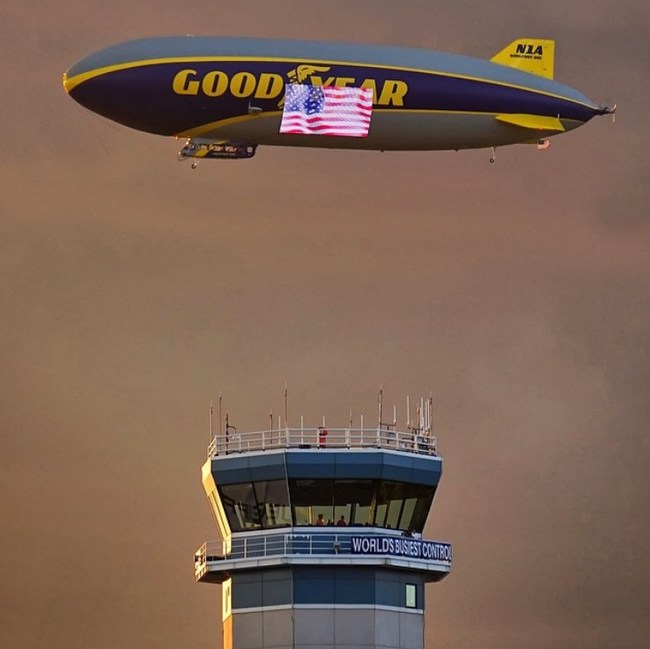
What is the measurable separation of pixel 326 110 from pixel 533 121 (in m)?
15.0

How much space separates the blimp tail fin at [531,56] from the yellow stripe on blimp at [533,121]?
8033 millimetres

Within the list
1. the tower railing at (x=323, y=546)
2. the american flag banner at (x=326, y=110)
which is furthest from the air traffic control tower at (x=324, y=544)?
the american flag banner at (x=326, y=110)

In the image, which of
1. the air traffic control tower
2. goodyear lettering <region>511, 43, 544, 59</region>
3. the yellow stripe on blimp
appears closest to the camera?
the air traffic control tower

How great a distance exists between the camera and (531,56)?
164 metres

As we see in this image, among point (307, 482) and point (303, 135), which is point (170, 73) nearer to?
point (303, 135)

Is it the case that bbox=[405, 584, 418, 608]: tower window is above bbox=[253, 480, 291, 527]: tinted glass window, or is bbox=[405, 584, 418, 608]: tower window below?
below

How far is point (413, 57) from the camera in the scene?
153 metres

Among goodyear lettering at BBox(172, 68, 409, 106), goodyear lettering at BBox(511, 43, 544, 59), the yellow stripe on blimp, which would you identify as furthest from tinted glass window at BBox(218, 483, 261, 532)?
goodyear lettering at BBox(511, 43, 544, 59)

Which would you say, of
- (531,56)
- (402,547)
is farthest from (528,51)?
(402,547)

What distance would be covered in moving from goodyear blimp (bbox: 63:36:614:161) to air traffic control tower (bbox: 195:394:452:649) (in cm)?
2353

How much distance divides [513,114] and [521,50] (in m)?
10.8

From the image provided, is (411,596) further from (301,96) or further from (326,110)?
(301,96)

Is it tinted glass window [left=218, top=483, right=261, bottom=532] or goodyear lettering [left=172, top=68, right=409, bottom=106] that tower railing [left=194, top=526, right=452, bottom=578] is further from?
goodyear lettering [left=172, top=68, right=409, bottom=106]

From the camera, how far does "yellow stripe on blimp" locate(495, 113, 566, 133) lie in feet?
504
